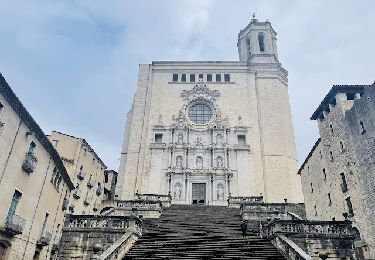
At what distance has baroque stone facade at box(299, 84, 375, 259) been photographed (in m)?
20.2

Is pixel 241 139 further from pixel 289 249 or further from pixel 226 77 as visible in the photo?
pixel 289 249

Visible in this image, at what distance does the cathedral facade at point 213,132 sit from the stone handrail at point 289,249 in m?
21.6

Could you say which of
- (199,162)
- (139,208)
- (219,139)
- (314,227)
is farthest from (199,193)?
(314,227)

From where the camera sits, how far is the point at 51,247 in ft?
77.5

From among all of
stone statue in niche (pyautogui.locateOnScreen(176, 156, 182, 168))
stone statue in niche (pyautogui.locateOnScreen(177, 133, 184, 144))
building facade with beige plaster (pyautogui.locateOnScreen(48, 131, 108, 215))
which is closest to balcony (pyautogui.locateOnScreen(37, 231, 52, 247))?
building facade with beige plaster (pyautogui.locateOnScreen(48, 131, 108, 215))

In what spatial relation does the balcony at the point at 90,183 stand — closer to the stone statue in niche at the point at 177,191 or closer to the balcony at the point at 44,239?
the stone statue in niche at the point at 177,191

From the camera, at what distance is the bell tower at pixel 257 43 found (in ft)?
151

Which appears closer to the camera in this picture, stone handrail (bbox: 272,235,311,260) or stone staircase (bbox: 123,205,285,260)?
stone handrail (bbox: 272,235,311,260)

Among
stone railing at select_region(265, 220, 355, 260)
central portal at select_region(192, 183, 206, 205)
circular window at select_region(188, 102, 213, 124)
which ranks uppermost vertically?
circular window at select_region(188, 102, 213, 124)

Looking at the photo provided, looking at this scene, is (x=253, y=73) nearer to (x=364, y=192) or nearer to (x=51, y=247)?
(x=364, y=192)

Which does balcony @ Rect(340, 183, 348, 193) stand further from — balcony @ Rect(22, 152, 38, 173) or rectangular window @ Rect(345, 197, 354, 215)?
balcony @ Rect(22, 152, 38, 173)

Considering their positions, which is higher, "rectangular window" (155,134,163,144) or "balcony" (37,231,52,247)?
"rectangular window" (155,134,163,144)

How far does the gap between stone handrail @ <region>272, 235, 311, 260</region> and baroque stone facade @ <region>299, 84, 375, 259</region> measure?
573 centimetres

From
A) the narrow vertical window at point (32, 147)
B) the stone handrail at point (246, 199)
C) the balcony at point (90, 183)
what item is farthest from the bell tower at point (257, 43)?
the narrow vertical window at point (32, 147)
